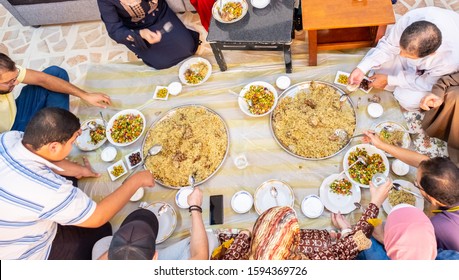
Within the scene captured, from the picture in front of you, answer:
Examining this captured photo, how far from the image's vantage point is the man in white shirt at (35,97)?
3.12 m

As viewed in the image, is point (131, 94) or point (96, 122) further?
point (131, 94)

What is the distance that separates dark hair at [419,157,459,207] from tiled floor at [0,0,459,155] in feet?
8.42

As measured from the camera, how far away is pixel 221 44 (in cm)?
336

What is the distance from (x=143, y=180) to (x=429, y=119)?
2406mm

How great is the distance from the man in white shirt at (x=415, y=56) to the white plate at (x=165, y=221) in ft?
6.41

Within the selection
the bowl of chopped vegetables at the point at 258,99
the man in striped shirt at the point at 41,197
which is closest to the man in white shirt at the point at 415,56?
the bowl of chopped vegetables at the point at 258,99

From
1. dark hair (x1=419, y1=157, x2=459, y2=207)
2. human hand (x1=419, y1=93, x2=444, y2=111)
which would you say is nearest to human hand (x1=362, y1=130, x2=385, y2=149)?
human hand (x1=419, y1=93, x2=444, y2=111)

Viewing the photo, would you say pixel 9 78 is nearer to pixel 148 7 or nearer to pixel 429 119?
pixel 148 7

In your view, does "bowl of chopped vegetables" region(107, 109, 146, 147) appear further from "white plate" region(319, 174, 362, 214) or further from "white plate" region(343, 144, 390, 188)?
"white plate" region(343, 144, 390, 188)

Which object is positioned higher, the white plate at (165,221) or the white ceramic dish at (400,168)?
the white ceramic dish at (400,168)

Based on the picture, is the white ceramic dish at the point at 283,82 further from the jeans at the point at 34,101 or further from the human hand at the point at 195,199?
the jeans at the point at 34,101

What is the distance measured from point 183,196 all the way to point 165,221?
253 mm

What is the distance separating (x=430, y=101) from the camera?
2807 mm

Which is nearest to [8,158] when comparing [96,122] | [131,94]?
[96,122]
